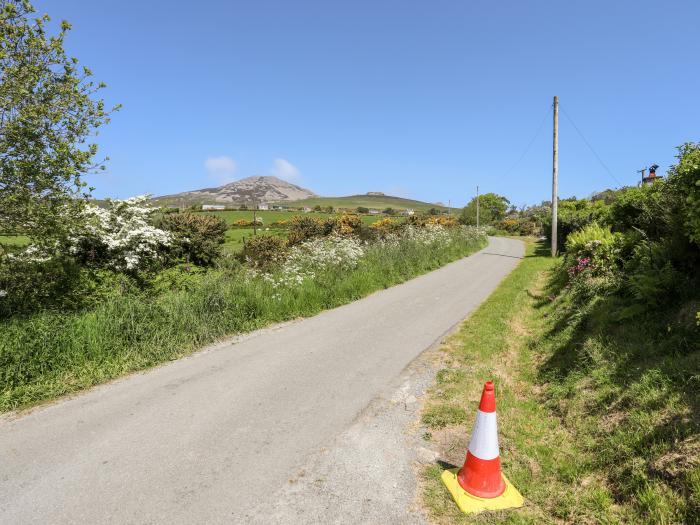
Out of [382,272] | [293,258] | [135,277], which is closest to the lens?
[135,277]

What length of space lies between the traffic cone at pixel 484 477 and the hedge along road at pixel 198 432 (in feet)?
2.31

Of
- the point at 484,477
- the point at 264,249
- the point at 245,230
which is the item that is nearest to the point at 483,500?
the point at 484,477

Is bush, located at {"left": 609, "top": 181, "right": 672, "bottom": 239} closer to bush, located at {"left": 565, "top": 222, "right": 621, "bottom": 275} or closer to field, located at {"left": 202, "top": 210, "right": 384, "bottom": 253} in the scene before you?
bush, located at {"left": 565, "top": 222, "right": 621, "bottom": 275}

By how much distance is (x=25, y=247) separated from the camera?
7.46 m

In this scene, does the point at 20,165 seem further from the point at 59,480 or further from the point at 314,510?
the point at 314,510

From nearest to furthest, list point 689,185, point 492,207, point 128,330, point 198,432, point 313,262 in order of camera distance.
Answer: point 198,432 < point 689,185 < point 128,330 < point 313,262 < point 492,207

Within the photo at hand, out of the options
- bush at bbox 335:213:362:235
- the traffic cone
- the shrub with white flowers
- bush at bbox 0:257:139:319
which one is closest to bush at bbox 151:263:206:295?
bush at bbox 0:257:139:319

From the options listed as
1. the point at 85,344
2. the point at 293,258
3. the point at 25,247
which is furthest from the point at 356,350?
the point at 25,247

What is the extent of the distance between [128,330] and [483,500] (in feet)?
19.3

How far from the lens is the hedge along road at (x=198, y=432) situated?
313 cm

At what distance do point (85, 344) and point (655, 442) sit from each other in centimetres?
712

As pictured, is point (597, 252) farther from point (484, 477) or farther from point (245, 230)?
point (245, 230)

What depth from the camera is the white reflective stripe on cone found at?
125 inches

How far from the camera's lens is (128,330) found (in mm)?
6336
